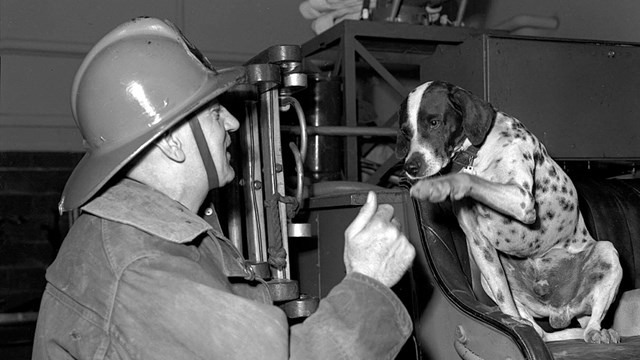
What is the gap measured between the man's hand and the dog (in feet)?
2.65

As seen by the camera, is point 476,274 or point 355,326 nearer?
point 355,326

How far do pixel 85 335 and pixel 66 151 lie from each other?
423 centimetres

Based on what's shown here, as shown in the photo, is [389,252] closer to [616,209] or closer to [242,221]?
[242,221]

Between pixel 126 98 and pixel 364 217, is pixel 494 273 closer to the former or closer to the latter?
pixel 364 217

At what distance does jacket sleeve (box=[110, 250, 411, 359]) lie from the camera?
1.59m

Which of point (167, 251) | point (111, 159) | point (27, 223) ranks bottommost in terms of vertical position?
point (27, 223)

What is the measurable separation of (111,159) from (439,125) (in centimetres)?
126

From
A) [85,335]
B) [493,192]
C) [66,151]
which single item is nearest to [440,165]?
[493,192]

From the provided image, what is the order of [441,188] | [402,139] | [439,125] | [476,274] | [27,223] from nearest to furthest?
[441,188]
[439,125]
[402,139]
[476,274]
[27,223]

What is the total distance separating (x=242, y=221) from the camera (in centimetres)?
306

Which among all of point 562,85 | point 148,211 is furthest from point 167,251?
point 562,85

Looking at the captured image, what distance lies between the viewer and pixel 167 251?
171 cm

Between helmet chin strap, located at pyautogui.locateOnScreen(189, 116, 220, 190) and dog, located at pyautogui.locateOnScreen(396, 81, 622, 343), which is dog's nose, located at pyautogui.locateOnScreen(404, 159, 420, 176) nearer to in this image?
dog, located at pyautogui.locateOnScreen(396, 81, 622, 343)

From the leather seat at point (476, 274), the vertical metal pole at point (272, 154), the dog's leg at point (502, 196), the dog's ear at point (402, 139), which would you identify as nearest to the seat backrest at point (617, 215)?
the leather seat at point (476, 274)
